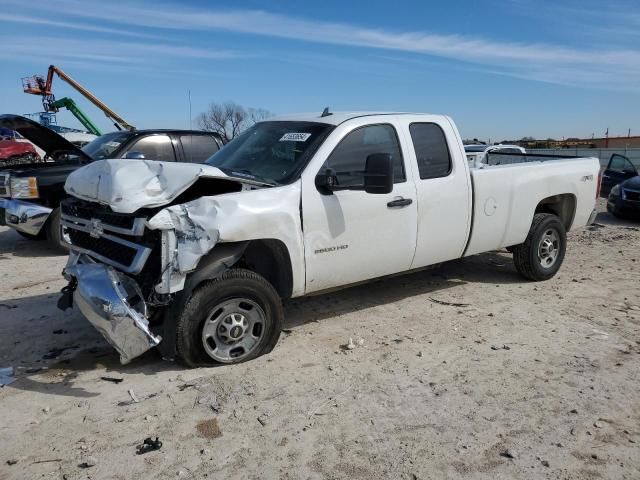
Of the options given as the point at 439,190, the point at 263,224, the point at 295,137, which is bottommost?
the point at 263,224

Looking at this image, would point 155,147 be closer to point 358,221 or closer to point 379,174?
point 358,221

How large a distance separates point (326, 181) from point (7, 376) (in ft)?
9.53

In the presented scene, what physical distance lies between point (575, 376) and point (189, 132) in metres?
7.29

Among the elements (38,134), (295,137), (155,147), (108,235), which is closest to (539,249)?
(295,137)

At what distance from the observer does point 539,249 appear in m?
6.38

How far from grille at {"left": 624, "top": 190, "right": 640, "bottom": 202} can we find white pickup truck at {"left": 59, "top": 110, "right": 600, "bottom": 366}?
7.04 metres

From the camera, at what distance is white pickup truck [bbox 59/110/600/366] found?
3.63m

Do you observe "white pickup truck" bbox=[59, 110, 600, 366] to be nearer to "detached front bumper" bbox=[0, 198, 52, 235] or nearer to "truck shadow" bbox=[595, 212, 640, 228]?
"detached front bumper" bbox=[0, 198, 52, 235]

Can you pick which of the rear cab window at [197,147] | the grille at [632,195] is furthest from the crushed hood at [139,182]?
the grille at [632,195]

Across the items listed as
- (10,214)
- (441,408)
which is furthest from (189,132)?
(441,408)

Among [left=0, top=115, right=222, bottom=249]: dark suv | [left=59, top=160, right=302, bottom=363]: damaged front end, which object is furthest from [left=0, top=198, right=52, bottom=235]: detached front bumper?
[left=59, top=160, right=302, bottom=363]: damaged front end

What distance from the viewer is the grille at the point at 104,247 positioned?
379 centimetres

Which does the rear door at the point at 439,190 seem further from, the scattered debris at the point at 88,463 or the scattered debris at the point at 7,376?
the scattered debris at the point at 7,376

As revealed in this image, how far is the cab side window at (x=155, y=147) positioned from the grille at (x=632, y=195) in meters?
9.66
